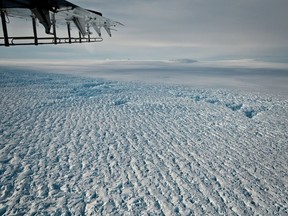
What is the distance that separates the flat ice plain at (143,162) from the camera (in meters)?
3.52

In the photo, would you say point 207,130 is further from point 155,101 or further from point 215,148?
point 155,101

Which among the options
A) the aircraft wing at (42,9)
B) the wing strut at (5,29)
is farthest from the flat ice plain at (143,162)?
the aircraft wing at (42,9)

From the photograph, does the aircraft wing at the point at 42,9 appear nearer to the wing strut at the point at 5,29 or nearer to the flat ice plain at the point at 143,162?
the wing strut at the point at 5,29

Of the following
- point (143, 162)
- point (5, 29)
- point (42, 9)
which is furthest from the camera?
point (143, 162)

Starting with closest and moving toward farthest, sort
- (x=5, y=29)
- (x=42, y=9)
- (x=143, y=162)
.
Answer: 1. (x=5, y=29)
2. (x=42, y=9)
3. (x=143, y=162)

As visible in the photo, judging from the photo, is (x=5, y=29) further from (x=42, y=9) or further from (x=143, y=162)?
(x=143, y=162)

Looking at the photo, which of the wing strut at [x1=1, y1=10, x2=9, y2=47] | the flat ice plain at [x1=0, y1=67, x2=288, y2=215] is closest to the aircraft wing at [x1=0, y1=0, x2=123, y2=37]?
the wing strut at [x1=1, y1=10, x2=9, y2=47]

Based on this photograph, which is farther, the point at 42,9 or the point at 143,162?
the point at 143,162

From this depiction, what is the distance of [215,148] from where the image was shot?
5652 mm

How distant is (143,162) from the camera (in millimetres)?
4906

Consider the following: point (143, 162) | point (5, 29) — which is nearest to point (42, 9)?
point (5, 29)

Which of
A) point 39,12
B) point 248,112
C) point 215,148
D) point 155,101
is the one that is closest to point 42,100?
point 155,101

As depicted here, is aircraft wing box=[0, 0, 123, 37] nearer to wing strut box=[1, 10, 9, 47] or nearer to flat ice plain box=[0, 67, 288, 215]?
wing strut box=[1, 10, 9, 47]

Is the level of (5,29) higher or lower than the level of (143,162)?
higher
